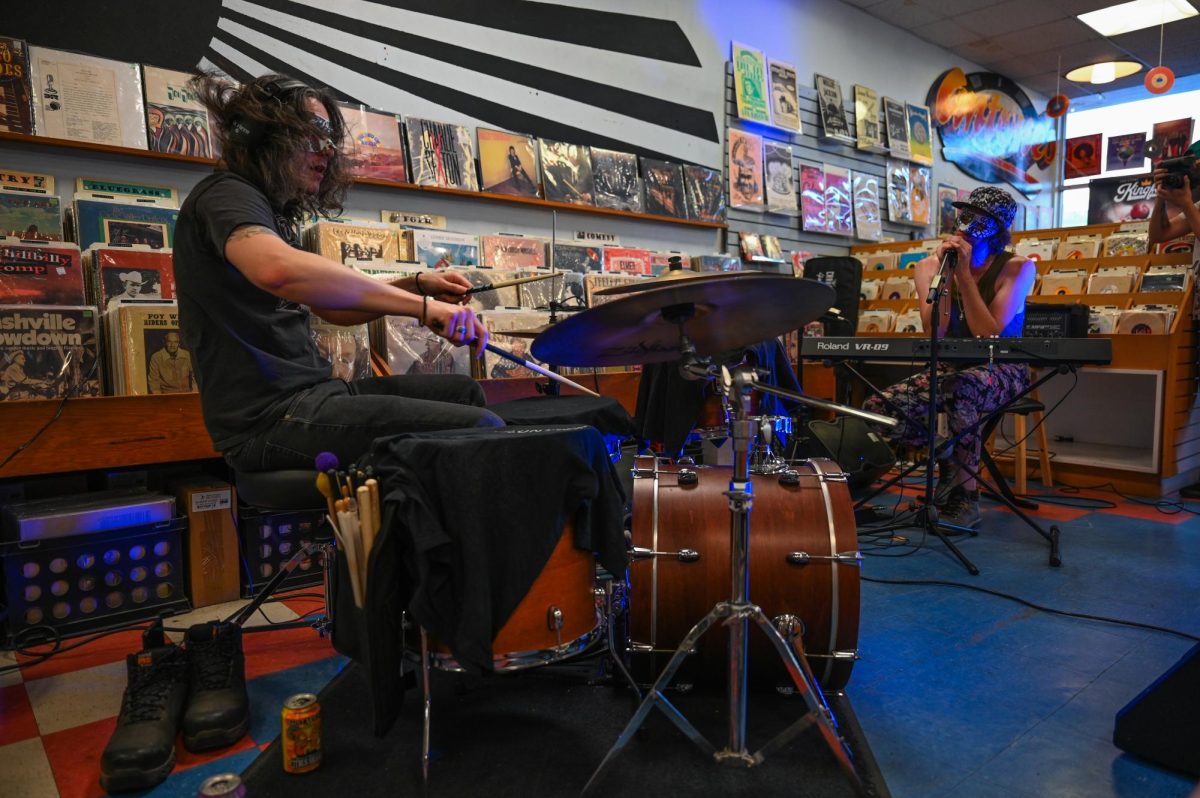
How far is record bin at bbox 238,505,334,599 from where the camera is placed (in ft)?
8.62

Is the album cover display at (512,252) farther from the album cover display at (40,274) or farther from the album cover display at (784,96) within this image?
the album cover display at (784,96)

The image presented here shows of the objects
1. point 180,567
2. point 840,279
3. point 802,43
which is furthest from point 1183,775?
point 802,43

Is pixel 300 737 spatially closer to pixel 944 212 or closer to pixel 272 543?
pixel 272 543

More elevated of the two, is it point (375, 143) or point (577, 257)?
point (375, 143)

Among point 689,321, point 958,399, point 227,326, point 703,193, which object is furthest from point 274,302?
point 703,193

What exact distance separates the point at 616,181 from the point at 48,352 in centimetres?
289

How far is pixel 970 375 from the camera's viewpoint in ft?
10.9

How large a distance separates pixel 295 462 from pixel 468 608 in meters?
0.61

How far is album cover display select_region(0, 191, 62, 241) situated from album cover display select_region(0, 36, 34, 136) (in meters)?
0.22

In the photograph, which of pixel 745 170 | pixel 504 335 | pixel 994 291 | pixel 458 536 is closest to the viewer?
pixel 458 536

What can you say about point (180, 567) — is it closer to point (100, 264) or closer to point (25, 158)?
point (100, 264)

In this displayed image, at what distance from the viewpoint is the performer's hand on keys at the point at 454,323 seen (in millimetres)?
1579

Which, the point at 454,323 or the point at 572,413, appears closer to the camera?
the point at 454,323

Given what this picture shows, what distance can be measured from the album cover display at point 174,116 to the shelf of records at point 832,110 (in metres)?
3.40
